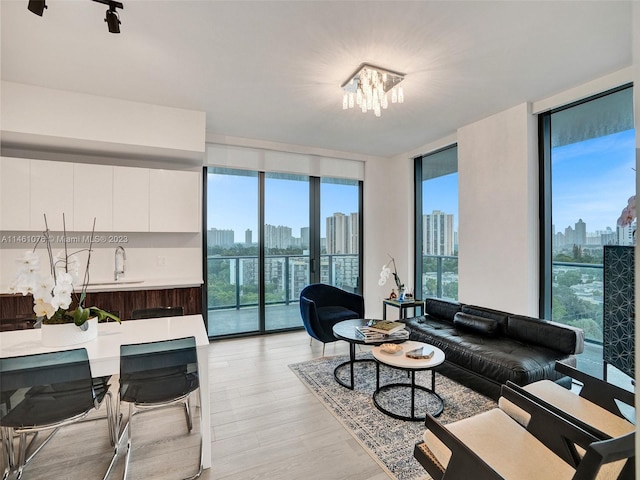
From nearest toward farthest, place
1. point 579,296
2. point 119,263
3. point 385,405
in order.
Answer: point 385,405 < point 579,296 < point 119,263

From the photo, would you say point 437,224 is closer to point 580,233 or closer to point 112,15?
point 580,233

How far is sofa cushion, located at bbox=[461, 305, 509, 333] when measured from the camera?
3.26m

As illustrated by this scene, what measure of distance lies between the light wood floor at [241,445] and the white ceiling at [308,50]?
9.45ft

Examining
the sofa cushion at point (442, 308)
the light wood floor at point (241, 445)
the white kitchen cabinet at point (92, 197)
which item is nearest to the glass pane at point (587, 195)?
the sofa cushion at point (442, 308)

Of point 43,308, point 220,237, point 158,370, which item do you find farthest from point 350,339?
point 220,237

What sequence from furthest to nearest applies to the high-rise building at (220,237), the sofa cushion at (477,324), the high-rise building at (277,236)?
the high-rise building at (277,236) → the high-rise building at (220,237) → the sofa cushion at (477,324)

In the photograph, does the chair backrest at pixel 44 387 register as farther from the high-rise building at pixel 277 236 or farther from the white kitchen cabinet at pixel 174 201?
the high-rise building at pixel 277 236

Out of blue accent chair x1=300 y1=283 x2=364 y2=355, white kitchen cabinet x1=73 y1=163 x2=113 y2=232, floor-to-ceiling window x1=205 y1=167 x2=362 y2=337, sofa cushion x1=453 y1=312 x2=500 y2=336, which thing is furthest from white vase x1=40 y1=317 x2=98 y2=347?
sofa cushion x1=453 y1=312 x2=500 y2=336

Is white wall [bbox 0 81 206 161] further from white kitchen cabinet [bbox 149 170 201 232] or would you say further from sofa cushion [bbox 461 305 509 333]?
sofa cushion [bbox 461 305 509 333]

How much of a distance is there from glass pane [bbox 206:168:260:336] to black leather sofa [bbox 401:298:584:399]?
2.44m

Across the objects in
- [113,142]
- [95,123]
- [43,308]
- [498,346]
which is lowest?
[498,346]

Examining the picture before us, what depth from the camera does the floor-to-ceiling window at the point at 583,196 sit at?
2844mm

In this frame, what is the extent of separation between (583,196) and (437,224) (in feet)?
6.32

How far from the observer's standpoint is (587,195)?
307 centimetres
